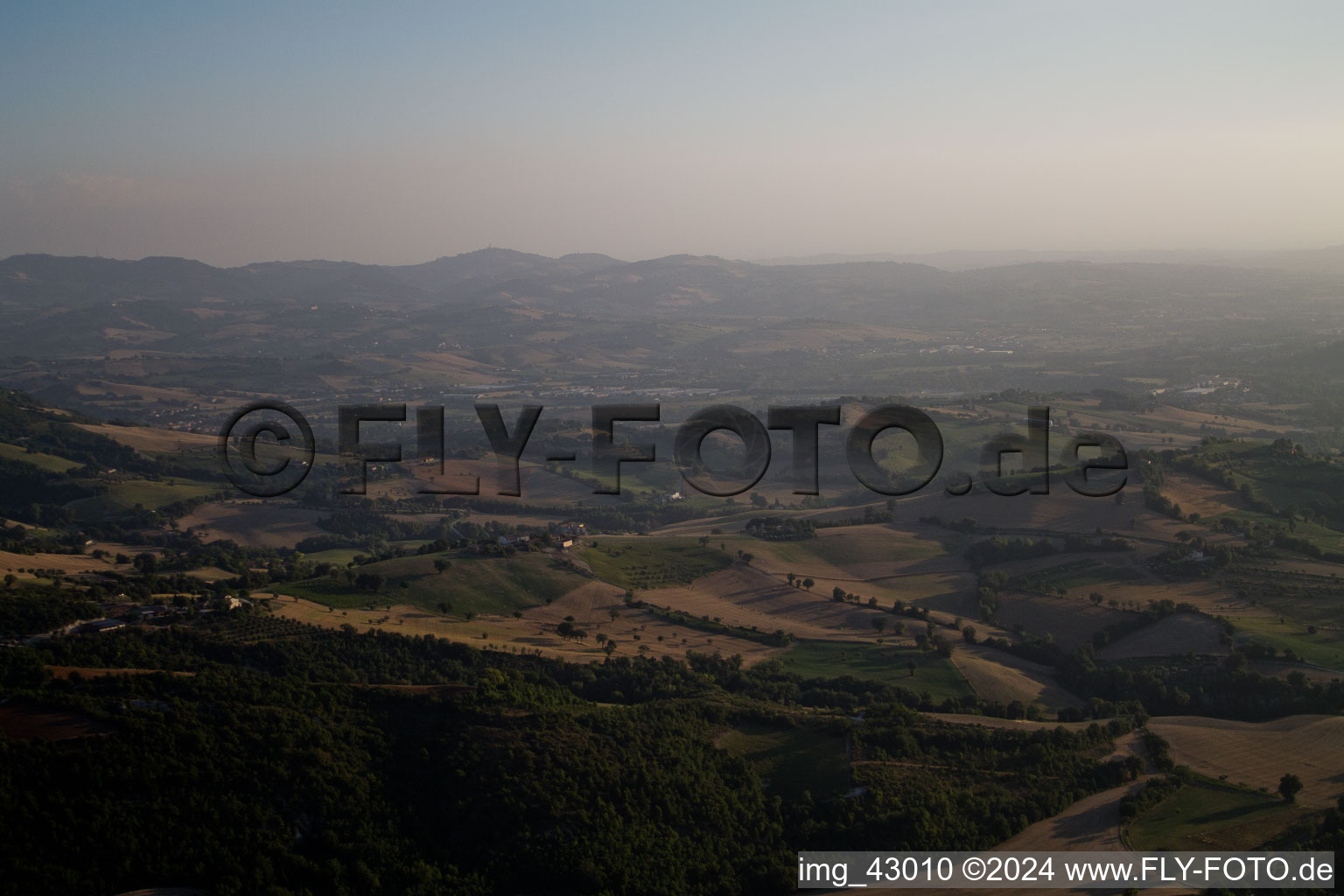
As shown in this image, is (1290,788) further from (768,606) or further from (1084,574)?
(768,606)

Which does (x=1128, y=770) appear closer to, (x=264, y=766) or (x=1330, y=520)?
(x=264, y=766)

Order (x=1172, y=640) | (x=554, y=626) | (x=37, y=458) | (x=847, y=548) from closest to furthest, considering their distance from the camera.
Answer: (x=1172, y=640)
(x=554, y=626)
(x=847, y=548)
(x=37, y=458)

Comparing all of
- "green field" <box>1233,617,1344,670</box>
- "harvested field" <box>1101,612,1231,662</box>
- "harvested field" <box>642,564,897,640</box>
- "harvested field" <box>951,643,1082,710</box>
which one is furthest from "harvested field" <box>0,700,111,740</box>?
"green field" <box>1233,617,1344,670</box>

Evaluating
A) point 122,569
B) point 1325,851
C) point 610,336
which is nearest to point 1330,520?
point 1325,851

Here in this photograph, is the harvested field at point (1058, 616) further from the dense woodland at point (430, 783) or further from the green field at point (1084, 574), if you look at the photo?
the dense woodland at point (430, 783)

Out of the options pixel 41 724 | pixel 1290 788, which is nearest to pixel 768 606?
pixel 1290 788

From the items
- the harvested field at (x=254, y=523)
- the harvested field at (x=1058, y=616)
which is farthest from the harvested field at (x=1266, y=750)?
the harvested field at (x=254, y=523)
